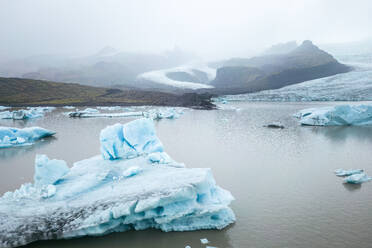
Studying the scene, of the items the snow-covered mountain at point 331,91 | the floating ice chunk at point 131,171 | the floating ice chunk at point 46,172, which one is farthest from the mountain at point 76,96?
the floating ice chunk at point 46,172

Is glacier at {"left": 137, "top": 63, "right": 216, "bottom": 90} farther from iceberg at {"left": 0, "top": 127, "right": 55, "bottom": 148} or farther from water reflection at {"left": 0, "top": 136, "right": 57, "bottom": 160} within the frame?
water reflection at {"left": 0, "top": 136, "right": 57, "bottom": 160}

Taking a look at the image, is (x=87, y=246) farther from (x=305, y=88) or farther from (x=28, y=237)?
(x=305, y=88)

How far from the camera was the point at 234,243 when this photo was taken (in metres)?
4.91

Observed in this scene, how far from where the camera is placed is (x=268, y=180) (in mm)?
8352

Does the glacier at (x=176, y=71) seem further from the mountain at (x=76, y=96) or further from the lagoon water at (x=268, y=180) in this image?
the lagoon water at (x=268, y=180)

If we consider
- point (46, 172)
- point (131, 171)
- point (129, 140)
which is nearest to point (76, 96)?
point (129, 140)

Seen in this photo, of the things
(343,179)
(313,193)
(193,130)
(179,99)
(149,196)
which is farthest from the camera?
(179,99)

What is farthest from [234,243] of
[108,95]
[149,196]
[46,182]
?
[108,95]

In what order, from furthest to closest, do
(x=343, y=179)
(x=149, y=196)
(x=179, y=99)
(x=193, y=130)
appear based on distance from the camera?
1. (x=179, y=99)
2. (x=193, y=130)
3. (x=343, y=179)
4. (x=149, y=196)

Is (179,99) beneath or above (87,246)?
above

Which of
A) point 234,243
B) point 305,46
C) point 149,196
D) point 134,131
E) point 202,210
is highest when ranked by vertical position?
point 305,46

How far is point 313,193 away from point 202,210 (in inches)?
148

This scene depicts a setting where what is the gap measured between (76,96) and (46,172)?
4981 cm

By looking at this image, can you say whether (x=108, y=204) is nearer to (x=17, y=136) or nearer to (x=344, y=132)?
(x=17, y=136)
